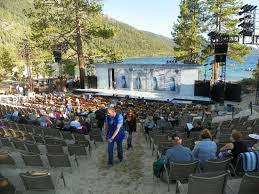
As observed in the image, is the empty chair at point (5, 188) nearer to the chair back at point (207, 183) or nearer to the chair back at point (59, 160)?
the chair back at point (59, 160)

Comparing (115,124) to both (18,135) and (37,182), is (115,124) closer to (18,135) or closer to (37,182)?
(37,182)

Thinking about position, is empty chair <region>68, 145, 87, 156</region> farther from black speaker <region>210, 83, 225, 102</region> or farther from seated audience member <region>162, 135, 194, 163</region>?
black speaker <region>210, 83, 225, 102</region>

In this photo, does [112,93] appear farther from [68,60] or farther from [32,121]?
[32,121]

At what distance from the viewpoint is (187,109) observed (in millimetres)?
19375

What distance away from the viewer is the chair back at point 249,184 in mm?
5062

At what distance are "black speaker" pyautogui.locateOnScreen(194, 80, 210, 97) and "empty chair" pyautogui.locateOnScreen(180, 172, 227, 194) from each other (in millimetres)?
20438

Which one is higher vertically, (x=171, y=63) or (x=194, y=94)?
(x=171, y=63)

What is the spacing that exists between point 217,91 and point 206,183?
2030 cm

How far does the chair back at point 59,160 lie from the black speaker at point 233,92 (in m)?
18.9

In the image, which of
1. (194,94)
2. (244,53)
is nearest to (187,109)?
(194,94)

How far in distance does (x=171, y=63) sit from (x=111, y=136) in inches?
725

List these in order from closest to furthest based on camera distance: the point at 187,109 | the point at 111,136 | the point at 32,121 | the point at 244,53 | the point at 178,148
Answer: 1. the point at 178,148
2. the point at 111,136
3. the point at 32,121
4. the point at 187,109
5. the point at 244,53

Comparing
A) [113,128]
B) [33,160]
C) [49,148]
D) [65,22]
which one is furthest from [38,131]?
[65,22]

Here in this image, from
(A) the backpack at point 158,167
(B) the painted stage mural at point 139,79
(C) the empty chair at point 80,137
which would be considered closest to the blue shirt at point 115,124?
(A) the backpack at point 158,167
